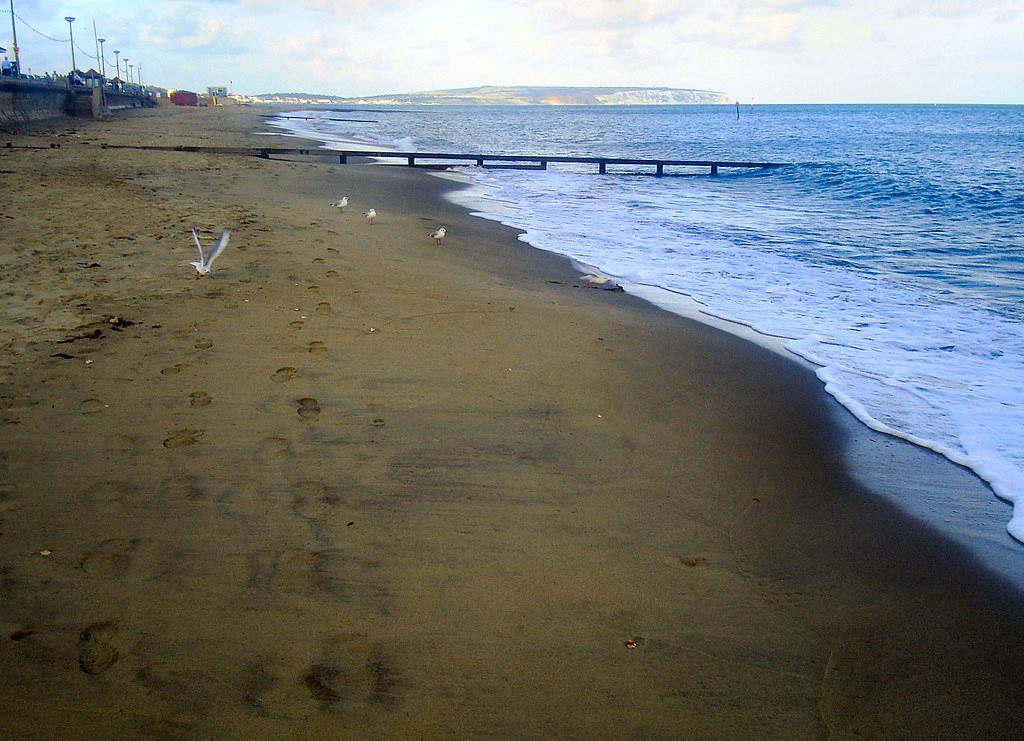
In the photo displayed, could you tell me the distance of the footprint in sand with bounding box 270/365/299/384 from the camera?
4059mm

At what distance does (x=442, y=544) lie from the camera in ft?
8.95

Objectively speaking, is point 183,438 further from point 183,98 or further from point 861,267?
point 183,98

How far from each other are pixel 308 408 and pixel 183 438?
2.12 feet

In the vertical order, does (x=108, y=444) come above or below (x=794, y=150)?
below

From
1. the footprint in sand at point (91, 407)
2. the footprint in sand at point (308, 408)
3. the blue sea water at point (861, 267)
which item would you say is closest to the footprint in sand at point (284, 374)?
the footprint in sand at point (308, 408)

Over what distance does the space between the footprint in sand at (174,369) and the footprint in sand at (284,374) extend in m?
0.55

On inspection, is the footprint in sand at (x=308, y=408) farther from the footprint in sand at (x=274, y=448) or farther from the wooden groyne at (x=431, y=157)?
the wooden groyne at (x=431, y=157)

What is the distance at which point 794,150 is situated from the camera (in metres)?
34.1

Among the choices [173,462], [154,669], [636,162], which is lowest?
[154,669]

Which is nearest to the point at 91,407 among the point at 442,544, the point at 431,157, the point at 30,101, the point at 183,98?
the point at 442,544

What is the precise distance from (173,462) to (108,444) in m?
0.38

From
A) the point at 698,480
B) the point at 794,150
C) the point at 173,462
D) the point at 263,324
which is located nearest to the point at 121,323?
the point at 263,324

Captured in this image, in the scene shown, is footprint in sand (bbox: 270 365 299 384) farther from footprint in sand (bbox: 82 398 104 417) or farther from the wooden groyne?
the wooden groyne

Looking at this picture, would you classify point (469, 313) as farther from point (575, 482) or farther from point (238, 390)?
point (575, 482)
